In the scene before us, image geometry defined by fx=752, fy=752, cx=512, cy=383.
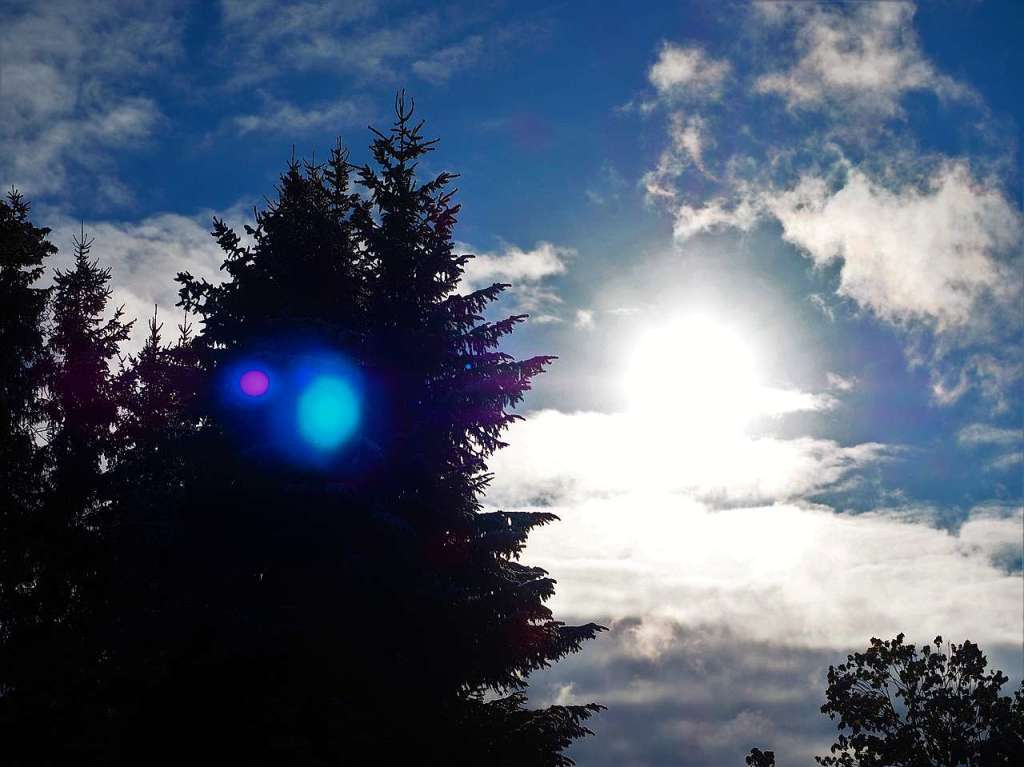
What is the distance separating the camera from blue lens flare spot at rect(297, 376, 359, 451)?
49.4 ft

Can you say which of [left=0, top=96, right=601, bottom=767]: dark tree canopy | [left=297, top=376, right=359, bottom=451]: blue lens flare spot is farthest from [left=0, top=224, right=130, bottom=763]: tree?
[left=297, top=376, right=359, bottom=451]: blue lens flare spot

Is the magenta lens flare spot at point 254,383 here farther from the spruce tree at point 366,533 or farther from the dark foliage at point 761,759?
the dark foliage at point 761,759

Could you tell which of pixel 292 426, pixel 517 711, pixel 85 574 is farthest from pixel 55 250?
pixel 517 711

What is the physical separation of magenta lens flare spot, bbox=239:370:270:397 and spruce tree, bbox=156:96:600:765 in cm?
45

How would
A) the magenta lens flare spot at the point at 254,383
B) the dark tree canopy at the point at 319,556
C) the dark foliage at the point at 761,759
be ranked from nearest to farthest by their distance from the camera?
the dark tree canopy at the point at 319,556, the magenta lens flare spot at the point at 254,383, the dark foliage at the point at 761,759

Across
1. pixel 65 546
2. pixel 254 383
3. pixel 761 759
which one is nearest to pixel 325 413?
pixel 254 383

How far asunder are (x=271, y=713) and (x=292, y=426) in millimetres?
5383

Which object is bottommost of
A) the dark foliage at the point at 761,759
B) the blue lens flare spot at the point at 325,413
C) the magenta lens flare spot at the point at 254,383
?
the dark foliage at the point at 761,759

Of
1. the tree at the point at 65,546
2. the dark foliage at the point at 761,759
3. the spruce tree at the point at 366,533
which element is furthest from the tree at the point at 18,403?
the dark foliage at the point at 761,759

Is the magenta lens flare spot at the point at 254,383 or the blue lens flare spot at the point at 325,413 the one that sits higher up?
the magenta lens flare spot at the point at 254,383

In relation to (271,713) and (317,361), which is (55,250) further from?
(271,713)

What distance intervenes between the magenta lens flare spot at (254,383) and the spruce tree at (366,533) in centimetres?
45

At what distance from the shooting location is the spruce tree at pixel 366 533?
12547 millimetres

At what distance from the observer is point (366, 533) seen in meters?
14.9
